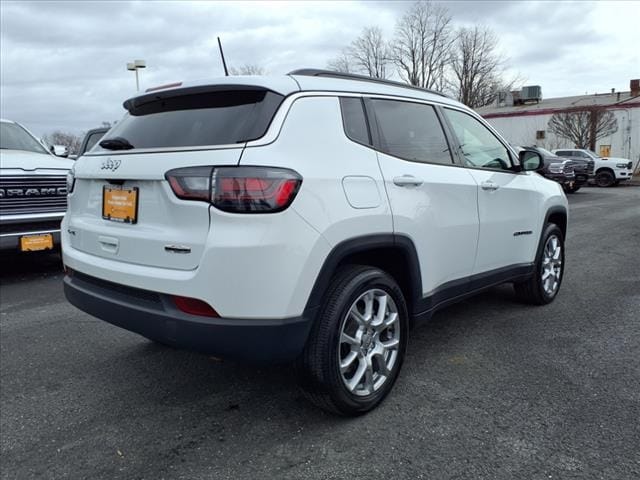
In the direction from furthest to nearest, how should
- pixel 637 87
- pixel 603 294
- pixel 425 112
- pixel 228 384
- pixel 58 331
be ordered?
pixel 637 87, pixel 603 294, pixel 58 331, pixel 425 112, pixel 228 384

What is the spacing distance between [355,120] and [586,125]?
34056mm

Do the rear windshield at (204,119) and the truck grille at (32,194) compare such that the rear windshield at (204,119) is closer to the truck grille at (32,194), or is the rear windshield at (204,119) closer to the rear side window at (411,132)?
the rear side window at (411,132)

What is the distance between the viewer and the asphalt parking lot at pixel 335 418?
247cm

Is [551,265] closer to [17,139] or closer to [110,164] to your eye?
[110,164]

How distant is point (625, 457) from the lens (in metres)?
2.46

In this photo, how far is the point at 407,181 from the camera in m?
3.03

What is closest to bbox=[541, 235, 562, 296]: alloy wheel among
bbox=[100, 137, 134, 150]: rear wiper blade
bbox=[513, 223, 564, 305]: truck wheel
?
bbox=[513, 223, 564, 305]: truck wheel

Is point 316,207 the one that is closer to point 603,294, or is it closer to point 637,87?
point 603,294

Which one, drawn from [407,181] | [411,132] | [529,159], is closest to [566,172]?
[529,159]

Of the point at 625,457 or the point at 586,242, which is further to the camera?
the point at 586,242

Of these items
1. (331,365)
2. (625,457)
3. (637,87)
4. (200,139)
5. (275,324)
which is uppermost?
(637,87)

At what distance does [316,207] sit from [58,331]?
10.1 ft

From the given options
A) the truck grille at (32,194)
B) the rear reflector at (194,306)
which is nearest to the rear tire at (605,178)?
the truck grille at (32,194)

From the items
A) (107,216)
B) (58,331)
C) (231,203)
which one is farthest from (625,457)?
(58,331)
